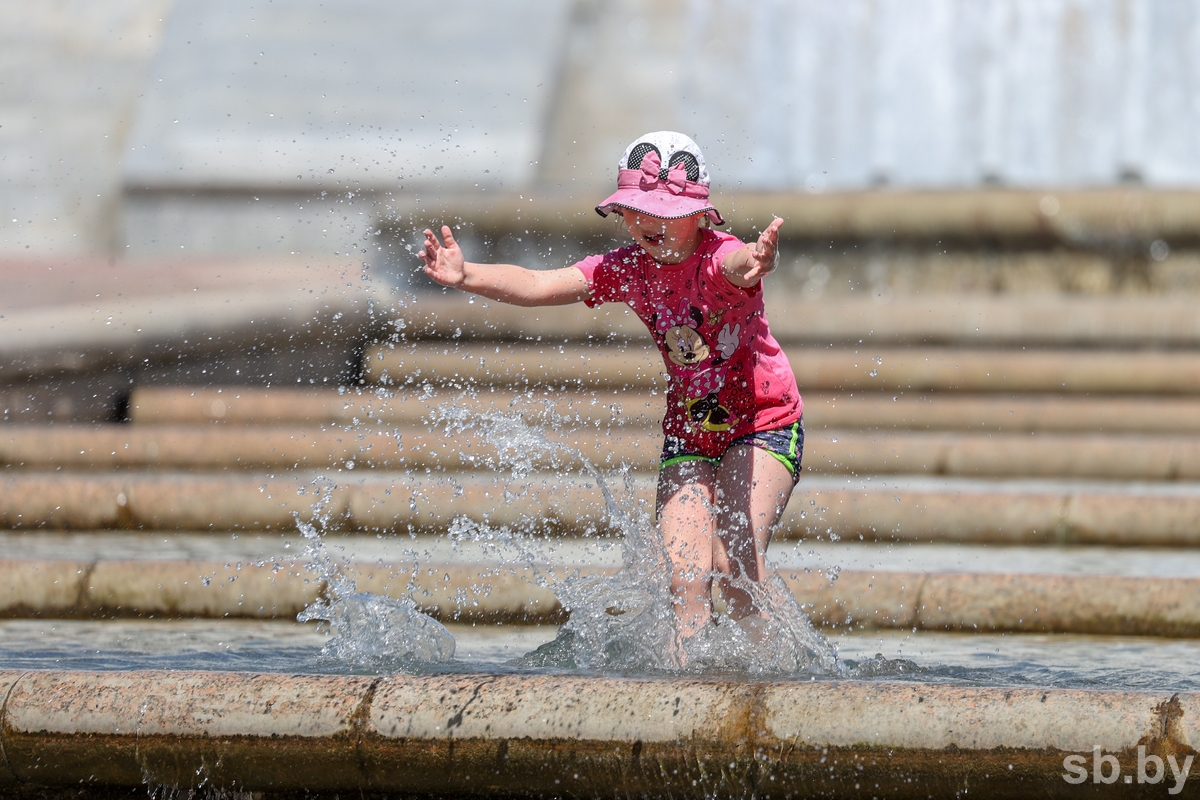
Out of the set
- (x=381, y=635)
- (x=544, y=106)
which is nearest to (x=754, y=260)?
(x=381, y=635)

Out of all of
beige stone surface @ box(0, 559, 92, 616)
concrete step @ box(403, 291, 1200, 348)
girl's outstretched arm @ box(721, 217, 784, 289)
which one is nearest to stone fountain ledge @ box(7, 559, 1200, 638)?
beige stone surface @ box(0, 559, 92, 616)

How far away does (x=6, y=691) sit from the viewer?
2869mm

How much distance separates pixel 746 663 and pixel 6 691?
65.3 inches

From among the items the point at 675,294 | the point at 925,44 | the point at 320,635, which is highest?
the point at 925,44

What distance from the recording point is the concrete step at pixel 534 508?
5.26 meters

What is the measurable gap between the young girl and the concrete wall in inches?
321

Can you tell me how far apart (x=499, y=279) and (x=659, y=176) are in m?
0.48

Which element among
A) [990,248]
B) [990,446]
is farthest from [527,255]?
[990,446]

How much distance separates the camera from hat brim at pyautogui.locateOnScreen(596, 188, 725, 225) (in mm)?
3395

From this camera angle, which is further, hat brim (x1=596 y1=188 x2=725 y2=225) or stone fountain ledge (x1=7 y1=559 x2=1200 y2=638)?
stone fountain ledge (x1=7 y1=559 x2=1200 y2=638)

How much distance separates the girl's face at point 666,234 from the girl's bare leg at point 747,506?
0.52 metres

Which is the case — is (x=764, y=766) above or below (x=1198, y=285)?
below

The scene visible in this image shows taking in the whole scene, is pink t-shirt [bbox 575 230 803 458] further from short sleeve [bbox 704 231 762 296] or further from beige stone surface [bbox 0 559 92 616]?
beige stone surface [bbox 0 559 92 616]

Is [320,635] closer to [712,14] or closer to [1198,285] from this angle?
[1198,285]
